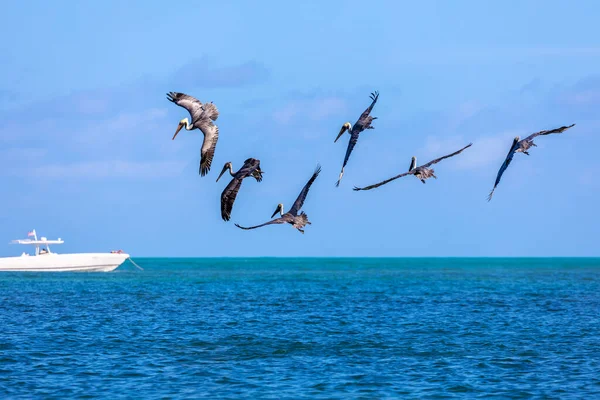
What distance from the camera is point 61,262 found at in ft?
408

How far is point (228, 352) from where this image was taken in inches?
1602

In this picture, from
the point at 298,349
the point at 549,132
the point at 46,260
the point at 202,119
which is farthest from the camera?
the point at 46,260

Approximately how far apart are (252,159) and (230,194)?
1.25 m

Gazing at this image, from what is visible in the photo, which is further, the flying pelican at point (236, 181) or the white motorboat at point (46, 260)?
the white motorboat at point (46, 260)

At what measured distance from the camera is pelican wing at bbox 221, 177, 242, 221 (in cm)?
2598

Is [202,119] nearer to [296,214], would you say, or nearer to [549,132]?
[296,214]

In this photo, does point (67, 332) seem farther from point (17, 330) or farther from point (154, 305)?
point (154, 305)

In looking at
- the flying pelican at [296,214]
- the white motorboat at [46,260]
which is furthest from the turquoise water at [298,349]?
the white motorboat at [46,260]

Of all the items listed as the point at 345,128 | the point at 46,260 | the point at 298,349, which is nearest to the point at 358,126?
the point at 345,128

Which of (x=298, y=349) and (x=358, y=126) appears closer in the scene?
(x=358, y=126)

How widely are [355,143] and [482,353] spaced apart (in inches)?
669

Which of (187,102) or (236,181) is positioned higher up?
(187,102)

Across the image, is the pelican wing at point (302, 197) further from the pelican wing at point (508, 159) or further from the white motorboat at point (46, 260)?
the white motorboat at point (46, 260)

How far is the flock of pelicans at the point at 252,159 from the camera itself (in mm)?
25422
